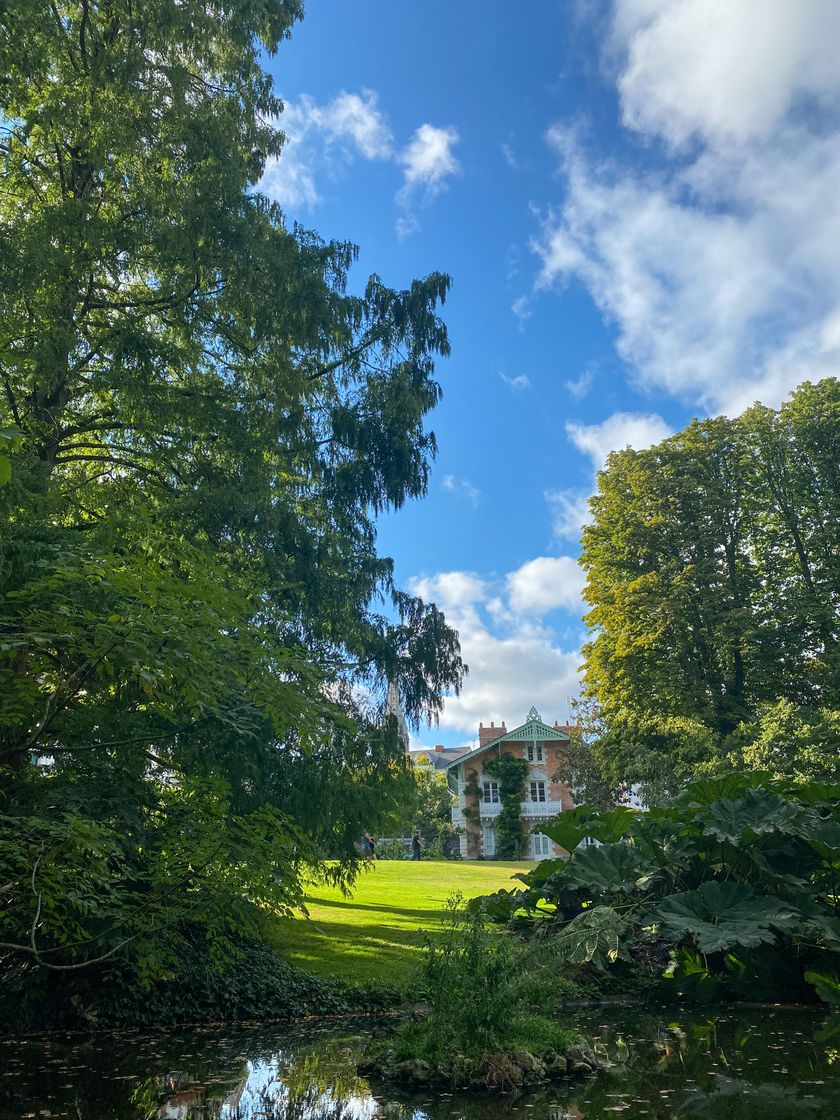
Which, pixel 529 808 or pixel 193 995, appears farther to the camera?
pixel 529 808

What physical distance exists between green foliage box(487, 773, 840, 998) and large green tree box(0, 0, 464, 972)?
301 cm

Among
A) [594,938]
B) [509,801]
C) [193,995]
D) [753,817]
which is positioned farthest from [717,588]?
[509,801]

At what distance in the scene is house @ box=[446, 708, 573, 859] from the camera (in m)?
48.4

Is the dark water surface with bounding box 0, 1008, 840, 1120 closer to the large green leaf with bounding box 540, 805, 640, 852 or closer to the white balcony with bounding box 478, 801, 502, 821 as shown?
the large green leaf with bounding box 540, 805, 640, 852

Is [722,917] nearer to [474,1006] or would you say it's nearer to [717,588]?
[474,1006]

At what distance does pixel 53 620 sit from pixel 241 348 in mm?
7077

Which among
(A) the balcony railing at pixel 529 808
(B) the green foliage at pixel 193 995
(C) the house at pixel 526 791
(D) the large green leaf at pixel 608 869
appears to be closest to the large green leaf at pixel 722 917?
(D) the large green leaf at pixel 608 869

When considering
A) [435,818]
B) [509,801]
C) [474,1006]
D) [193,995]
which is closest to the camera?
[474,1006]

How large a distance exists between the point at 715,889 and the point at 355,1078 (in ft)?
16.3

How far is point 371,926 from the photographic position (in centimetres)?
1565

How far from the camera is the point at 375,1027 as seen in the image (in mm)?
8727

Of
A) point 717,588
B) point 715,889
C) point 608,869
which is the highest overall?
point 717,588

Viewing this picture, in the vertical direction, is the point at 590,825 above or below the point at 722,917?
above

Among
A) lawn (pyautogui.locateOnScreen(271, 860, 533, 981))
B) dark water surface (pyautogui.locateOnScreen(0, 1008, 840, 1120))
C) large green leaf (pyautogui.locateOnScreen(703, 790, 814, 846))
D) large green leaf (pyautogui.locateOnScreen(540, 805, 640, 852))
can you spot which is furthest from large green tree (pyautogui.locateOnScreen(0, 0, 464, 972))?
large green leaf (pyautogui.locateOnScreen(703, 790, 814, 846))
